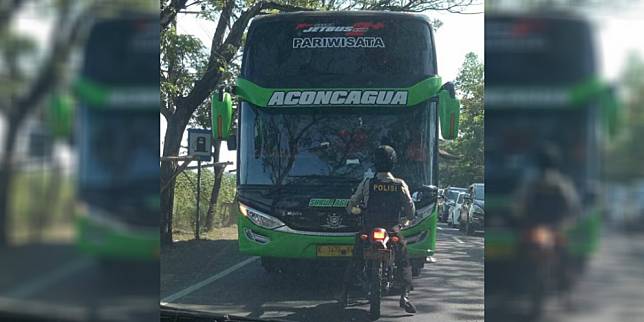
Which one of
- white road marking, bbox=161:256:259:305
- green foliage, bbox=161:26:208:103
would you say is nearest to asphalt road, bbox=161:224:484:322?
white road marking, bbox=161:256:259:305

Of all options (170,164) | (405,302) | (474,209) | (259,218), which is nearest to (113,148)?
(170,164)

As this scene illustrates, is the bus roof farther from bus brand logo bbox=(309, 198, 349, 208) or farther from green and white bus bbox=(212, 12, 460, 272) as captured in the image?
bus brand logo bbox=(309, 198, 349, 208)

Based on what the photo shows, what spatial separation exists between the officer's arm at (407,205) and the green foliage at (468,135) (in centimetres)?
18

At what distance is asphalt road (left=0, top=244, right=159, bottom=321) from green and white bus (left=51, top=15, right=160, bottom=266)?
130 millimetres

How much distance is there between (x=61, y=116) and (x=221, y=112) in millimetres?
820

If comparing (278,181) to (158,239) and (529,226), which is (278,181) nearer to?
(158,239)

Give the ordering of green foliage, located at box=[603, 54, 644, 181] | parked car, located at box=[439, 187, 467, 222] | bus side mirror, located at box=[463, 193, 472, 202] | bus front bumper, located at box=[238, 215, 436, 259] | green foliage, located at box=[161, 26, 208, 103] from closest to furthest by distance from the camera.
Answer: green foliage, located at box=[603, 54, 644, 181] → bus side mirror, located at box=[463, 193, 472, 202] → parked car, located at box=[439, 187, 467, 222] → bus front bumper, located at box=[238, 215, 436, 259] → green foliage, located at box=[161, 26, 208, 103]

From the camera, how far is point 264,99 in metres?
3.35

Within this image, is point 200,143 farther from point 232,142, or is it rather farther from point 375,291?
point 375,291

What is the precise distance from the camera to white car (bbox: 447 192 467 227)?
9.52ft

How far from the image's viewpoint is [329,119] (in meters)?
3.23

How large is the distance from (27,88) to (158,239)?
1000 millimetres

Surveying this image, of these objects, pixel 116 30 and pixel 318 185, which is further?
pixel 318 185

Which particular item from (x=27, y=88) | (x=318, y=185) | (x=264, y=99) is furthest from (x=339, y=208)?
(x=27, y=88)
